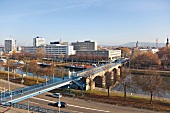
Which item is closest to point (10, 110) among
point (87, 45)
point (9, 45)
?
point (87, 45)

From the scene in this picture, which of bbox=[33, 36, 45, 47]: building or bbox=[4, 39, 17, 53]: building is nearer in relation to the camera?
bbox=[4, 39, 17, 53]: building

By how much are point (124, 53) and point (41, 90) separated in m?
107

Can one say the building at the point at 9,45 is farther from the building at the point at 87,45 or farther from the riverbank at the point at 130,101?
the riverbank at the point at 130,101

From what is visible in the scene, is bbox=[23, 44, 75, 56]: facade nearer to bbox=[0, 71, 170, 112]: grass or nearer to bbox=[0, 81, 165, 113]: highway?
bbox=[0, 71, 170, 112]: grass

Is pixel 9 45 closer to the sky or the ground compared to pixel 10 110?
closer to the sky

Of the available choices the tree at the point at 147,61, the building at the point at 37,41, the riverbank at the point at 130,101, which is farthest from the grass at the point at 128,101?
the building at the point at 37,41

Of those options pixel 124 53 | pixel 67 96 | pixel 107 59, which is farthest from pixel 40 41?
pixel 67 96

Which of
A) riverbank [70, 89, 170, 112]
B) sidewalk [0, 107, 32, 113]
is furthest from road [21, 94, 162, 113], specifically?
sidewalk [0, 107, 32, 113]

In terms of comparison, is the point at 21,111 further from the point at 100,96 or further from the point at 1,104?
the point at 100,96

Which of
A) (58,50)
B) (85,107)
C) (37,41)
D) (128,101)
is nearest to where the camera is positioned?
(85,107)

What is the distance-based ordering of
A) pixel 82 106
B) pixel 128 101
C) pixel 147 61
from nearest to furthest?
pixel 82 106 → pixel 128 101 → pixel 147 61

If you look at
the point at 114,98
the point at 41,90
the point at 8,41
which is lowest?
the point at 114,98

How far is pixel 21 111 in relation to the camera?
57.2ft

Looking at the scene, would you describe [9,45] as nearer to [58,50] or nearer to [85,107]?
[58,50]
